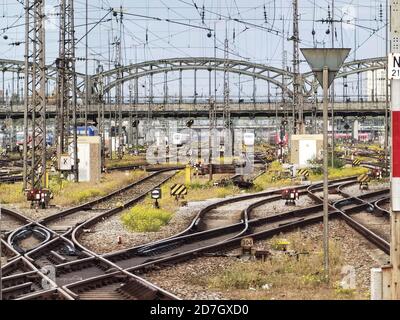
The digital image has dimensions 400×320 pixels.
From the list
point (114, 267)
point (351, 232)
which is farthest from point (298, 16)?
point (114, 267)

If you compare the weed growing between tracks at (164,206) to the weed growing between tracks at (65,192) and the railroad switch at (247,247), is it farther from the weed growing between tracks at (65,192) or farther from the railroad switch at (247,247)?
the railroad switch at (247,247)

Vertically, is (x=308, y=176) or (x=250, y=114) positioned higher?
(x=250, y=114)

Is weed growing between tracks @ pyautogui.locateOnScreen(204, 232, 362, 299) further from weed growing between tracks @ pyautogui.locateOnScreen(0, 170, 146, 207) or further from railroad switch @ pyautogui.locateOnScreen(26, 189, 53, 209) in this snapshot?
weed growing between tracks @ pyautogui.locateOnScreen(0, 170, 146, 207)

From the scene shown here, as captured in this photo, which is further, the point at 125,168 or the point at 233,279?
the point at 125,168

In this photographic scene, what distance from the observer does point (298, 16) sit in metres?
41.7

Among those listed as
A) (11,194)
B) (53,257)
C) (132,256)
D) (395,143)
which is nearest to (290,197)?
(11,194)

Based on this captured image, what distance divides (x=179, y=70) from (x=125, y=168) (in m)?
65.0

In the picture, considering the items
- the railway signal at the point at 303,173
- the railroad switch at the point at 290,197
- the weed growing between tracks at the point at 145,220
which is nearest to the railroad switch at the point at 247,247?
the weed growing between tracks at the point at 145,220

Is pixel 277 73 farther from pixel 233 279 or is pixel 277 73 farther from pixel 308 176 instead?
pixel 233 279

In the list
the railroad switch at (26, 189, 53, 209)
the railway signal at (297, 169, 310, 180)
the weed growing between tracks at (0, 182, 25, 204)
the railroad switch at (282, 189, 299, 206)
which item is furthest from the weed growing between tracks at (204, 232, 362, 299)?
the railway signal at (297, 169, 310, 180)

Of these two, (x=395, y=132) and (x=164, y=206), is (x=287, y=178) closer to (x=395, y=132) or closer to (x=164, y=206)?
(x=164, y=206)

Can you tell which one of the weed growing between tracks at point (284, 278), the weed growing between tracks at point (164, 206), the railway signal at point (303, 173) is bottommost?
the weed growing between tracks at point (284, 278)

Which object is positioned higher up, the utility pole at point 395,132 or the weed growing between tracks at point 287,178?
the utility pole at point 395,132
